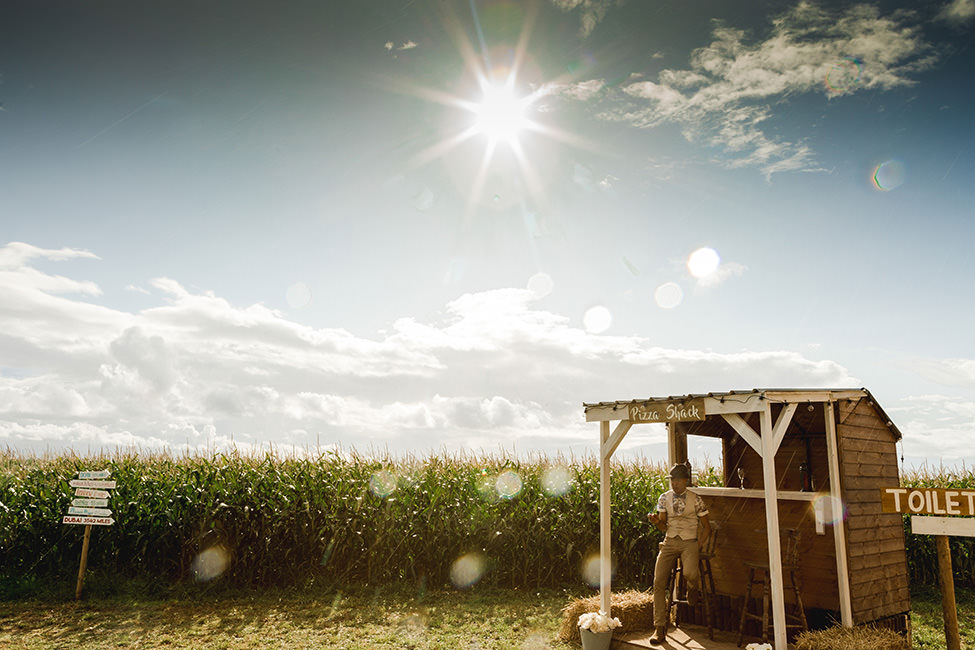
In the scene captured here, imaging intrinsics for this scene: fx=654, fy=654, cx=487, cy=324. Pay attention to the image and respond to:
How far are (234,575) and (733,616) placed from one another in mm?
9764

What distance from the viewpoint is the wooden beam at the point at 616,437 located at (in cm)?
967

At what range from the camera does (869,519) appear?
9.38 m

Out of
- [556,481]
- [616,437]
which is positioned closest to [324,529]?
[556,481]

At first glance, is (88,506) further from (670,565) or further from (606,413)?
(670,565)

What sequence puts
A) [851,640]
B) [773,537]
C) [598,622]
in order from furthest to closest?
[598,622], [773,537], [851,640]

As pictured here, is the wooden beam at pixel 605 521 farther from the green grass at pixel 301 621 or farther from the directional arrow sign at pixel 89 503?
the directional arrow sign at pixel 89 503

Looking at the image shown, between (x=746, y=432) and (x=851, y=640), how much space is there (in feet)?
8.59

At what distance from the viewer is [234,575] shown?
44.7 feet

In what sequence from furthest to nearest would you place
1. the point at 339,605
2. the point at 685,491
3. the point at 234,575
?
the point at 234,575 < the point at 339,605 < the point at 685,491

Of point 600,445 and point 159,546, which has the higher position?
point 600,445

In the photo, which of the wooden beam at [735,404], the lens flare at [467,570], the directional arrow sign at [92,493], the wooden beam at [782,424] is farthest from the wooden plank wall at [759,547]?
the directional arrow sign at [92,493]

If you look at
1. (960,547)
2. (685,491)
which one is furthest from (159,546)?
(960,547)

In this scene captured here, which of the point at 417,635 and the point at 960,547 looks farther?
the point at 960,547

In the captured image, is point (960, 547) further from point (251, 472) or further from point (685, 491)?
point (251, 472)
